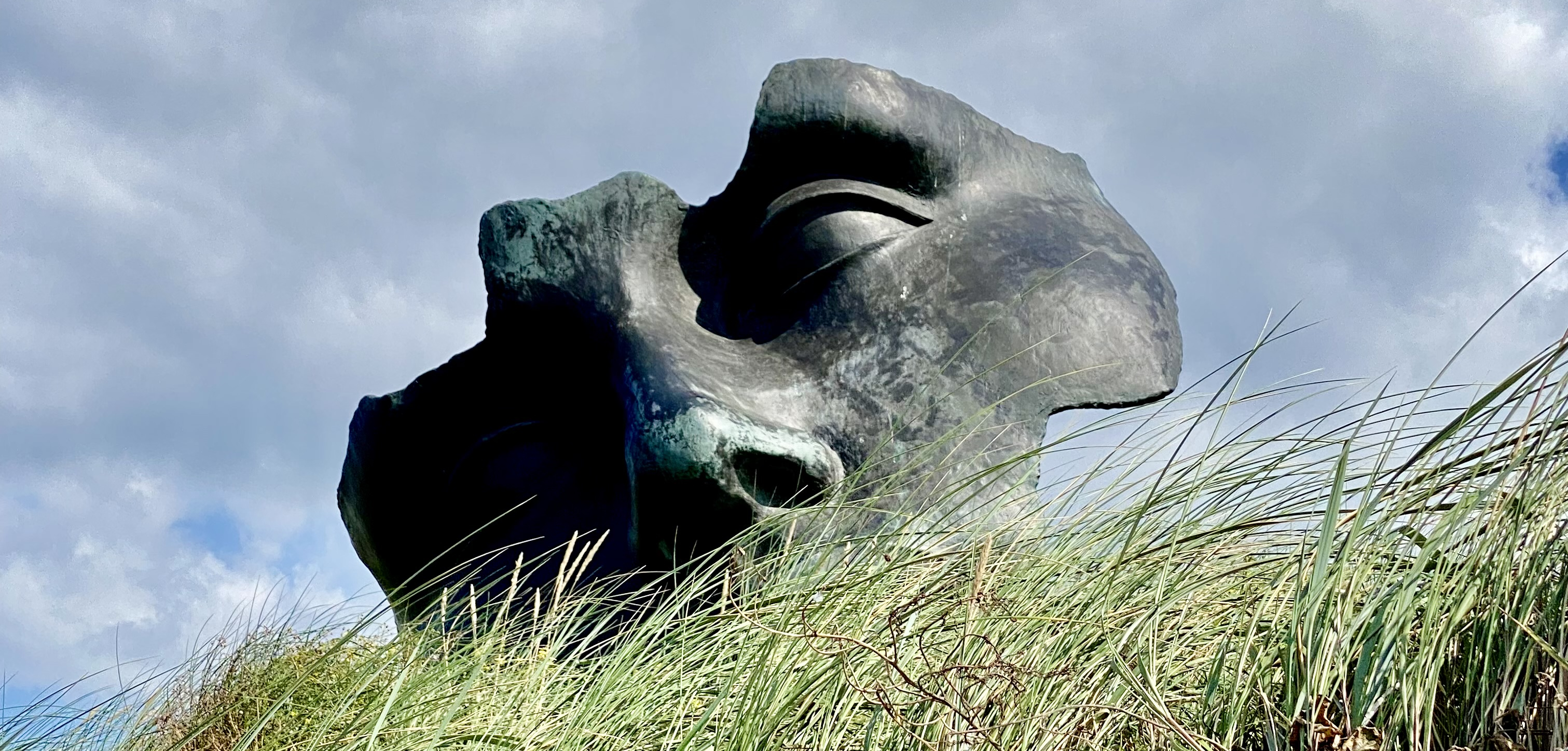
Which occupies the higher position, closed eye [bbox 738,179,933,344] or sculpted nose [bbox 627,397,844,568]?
closed eye [bbox 738,179,933,344]

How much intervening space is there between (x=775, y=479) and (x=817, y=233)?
481 mm

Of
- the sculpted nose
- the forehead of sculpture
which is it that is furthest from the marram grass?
the forehead of sculpture

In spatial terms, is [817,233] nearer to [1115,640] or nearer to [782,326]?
[782,326]

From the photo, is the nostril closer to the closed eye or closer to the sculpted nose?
the sculpted nose

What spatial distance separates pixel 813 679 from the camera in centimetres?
157

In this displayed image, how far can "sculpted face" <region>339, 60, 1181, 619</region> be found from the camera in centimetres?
246

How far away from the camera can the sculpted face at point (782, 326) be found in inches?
96.9

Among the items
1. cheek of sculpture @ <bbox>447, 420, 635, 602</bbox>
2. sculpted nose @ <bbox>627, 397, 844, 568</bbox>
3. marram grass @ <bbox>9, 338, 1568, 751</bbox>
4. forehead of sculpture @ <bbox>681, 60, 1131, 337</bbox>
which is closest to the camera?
marram grass @ <bbox>9, 338, 1568, 751</bbox>

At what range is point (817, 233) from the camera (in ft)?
8.76

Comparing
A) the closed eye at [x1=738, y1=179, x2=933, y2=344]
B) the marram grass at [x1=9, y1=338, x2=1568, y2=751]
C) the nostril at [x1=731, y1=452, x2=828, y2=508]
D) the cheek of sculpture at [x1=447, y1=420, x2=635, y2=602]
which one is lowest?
the marram grass at [x1=9, y1=338, x2=1568, y2=751]

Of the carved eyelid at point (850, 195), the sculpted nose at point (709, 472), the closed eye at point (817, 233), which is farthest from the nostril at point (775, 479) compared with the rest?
the carved eyelid at point (850, 195)

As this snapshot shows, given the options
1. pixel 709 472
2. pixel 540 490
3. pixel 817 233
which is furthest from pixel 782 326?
pixel 540 490

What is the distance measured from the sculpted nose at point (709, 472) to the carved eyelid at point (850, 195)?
44cm

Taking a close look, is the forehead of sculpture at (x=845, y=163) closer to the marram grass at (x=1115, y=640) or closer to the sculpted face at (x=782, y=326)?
the sculpted face at (x=782, y=326)
